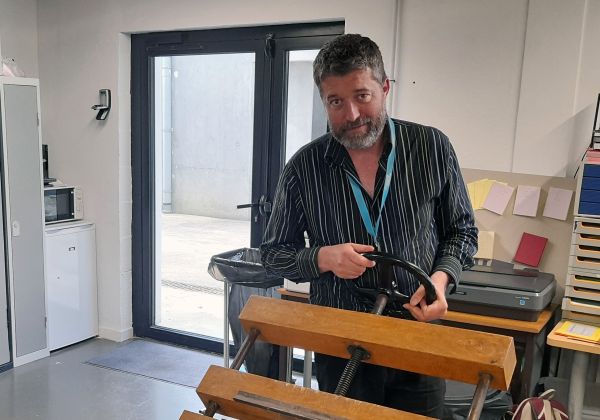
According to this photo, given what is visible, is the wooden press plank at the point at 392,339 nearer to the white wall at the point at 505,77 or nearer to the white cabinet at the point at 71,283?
the white wall at the point at 505,77

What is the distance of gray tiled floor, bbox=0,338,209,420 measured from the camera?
9.76 feet

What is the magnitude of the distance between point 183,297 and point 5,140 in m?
2.10

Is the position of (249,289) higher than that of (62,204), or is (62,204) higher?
(62,204)

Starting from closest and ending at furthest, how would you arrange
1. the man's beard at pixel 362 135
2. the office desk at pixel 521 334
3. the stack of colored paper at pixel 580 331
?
the man's beard at pixel 362 135, the stack of colored paper at pixel 580 331, the office desk at pixel 521 334

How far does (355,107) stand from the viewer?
1.38 meters

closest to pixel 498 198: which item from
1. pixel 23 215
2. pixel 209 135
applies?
pixel 209 135

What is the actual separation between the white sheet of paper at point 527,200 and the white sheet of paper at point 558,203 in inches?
2.0

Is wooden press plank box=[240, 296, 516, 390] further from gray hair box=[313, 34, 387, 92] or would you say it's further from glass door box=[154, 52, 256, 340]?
glass door box=[154, 52, 256, 340]

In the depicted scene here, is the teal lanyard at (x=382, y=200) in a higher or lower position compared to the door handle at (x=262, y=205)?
higher

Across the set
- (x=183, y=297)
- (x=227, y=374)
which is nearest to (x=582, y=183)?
(x=227, y=374)

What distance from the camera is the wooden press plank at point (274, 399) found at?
1.08 meters

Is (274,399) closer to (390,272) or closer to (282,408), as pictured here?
(282,408)

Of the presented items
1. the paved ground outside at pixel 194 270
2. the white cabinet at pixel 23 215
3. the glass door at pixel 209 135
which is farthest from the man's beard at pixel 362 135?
the white cabinet at pixel 23 215

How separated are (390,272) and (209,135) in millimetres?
3368
